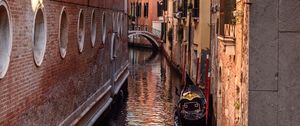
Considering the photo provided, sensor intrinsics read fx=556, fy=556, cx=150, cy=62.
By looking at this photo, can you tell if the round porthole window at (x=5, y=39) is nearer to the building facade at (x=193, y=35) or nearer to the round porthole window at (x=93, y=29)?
the round porthole window at (x=93, y=29)

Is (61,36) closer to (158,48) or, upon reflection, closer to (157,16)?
(158,48)

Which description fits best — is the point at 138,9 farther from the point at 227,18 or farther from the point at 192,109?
the point at 227,18

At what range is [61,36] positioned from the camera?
32.3ft

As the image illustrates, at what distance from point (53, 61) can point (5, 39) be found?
7.85 ft

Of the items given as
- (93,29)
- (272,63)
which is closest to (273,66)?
(272,63)

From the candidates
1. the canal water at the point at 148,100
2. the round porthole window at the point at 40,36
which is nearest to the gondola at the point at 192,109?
the canal water at the point at 148,100

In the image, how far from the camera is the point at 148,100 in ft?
60.6

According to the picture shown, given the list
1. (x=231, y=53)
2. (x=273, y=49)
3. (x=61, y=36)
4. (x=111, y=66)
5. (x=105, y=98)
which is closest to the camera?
(x=273, y=49)

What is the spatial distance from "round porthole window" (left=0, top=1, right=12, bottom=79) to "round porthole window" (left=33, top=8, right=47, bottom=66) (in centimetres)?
145

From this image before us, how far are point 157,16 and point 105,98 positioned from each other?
3319cm

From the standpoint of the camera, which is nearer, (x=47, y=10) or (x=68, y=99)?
(x=47, y=10)

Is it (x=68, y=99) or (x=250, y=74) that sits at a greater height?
(x=250, y=74)

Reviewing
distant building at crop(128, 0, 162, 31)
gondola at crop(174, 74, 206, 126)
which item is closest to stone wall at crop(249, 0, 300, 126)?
gondola at crop(174, 74, 206, 126)

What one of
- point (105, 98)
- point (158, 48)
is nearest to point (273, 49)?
point (105, 98)
